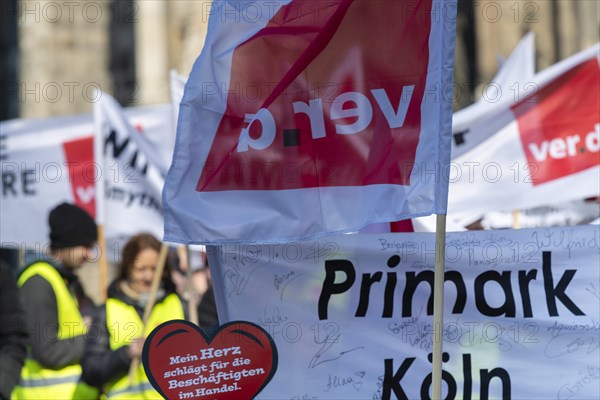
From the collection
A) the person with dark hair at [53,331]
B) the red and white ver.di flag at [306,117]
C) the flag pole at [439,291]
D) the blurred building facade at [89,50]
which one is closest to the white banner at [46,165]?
the person with dark hair at [53,331]

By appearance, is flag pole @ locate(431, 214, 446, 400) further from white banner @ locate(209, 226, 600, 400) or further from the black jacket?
the black jacket

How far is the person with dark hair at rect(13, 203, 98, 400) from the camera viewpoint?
540cm

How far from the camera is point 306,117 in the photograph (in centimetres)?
420

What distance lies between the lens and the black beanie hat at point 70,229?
5.79 m

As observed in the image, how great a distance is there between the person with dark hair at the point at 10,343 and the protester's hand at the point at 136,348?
0.47m

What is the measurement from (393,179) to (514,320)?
97 cm

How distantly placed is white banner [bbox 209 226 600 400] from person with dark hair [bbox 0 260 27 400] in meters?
1.18

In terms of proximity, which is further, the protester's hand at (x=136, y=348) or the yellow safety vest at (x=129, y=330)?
the yellow safety vest at (x=129, y=330)

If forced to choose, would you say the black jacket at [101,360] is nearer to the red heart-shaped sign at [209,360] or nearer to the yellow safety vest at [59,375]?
the yellow safety vest at [59,375]

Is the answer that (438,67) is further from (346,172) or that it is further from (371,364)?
(371,364)

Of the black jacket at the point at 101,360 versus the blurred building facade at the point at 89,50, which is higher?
the blurred building facade at the point at 89,50

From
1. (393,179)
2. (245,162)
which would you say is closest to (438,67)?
(393,179)

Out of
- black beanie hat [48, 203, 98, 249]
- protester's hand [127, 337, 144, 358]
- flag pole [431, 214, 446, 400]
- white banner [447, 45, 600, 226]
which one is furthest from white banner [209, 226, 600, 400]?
white banner [447, 45, 600, 226]

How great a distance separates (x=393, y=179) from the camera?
13.4 feet
